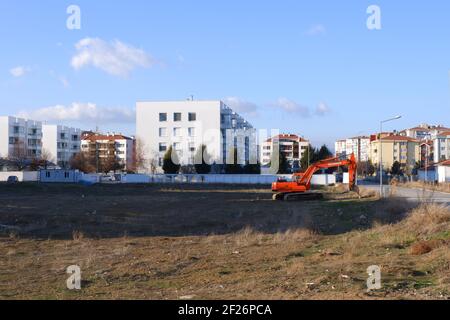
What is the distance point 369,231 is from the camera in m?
22.0

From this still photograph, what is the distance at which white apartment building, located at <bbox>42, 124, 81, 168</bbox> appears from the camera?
5846 inches

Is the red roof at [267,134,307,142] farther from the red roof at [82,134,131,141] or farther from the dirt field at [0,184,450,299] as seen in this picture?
the dirt field at [0,184,450,299]

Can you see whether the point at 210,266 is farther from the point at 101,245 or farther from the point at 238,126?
the point at 238,126

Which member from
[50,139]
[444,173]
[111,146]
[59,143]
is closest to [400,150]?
[444,173]

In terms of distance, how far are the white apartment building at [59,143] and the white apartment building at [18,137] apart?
3497 millimetres

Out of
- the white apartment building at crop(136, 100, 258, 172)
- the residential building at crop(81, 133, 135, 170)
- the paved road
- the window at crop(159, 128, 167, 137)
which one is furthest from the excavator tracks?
the residential building at crop(81, 133, 135, 170)

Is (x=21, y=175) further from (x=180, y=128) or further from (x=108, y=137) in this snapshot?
(x=108, y=137)

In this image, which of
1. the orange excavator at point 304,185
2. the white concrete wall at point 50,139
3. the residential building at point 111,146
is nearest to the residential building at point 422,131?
the residential building at point 111,146

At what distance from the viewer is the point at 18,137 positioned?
13838 cm

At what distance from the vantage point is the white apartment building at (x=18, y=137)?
134500mm

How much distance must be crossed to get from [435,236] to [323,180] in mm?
70286

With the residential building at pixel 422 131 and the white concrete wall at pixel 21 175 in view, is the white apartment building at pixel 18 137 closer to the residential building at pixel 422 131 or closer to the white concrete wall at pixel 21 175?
the white concrete wall at pixel 21 175

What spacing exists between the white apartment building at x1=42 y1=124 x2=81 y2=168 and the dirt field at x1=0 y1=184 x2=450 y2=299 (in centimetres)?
12344

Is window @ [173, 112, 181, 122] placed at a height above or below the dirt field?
above
